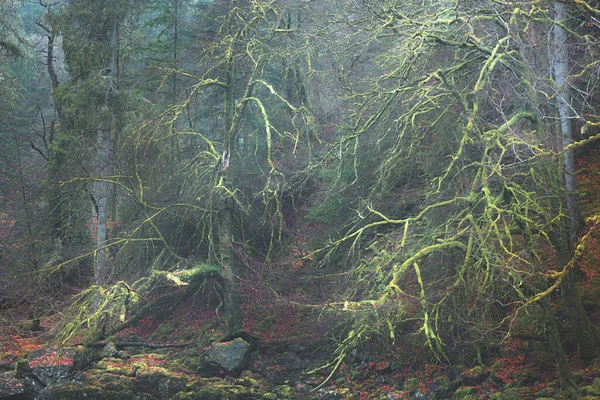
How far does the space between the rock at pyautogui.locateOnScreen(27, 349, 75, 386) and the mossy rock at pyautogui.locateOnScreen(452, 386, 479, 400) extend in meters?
8.56

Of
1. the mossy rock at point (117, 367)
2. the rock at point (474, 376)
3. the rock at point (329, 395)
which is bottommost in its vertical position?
the rock at point (329, 395)

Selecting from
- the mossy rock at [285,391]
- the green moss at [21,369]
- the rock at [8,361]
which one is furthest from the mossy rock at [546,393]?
the rock at [8,361]

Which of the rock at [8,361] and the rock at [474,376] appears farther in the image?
the rock at [8,361]

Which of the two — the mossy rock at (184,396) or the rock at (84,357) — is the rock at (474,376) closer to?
the mossy rock at (184,396)

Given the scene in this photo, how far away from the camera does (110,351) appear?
15.8 m

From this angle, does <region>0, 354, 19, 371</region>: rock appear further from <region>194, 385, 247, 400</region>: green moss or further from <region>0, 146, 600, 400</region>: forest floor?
<region>194, 385, 247, 400</region>: green moss

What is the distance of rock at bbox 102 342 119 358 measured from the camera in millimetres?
15663

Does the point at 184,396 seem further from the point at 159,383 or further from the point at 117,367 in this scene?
the point at 117,367

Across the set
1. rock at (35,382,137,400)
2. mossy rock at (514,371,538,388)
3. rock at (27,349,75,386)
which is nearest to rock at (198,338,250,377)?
rock at (35,382,137,400)

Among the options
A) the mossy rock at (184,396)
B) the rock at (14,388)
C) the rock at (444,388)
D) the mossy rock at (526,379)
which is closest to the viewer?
the mossy rock at (526,379)

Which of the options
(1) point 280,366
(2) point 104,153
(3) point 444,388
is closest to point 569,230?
(3) point 444,388

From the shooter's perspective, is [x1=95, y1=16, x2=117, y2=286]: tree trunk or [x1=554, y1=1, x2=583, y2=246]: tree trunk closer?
[x1=554, y1=1, x2=583, y2=246]: tree trunk

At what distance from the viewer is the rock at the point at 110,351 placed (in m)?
15.7

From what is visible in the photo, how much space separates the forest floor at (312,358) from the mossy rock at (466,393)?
0.02 meters
